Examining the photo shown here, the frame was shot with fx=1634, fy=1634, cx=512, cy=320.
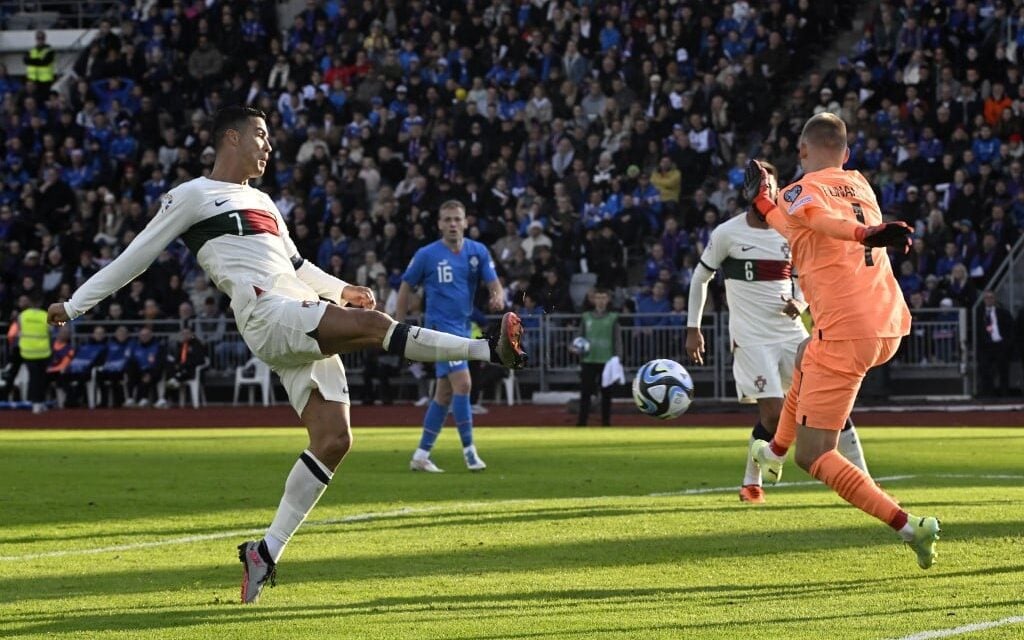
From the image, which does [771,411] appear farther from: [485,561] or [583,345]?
[583,345]

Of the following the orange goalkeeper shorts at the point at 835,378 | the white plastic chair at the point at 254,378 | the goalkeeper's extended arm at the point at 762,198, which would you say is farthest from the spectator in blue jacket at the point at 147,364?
the orange goalkeeper shorts at the point at 835,378

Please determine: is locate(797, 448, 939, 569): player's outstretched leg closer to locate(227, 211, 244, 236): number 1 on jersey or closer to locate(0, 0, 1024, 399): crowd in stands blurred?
locate(227, 211, 244, 236): number 1 on jersey

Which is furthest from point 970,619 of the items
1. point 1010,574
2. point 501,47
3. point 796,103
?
point 501,47

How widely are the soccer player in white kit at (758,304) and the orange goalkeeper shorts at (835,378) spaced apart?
4.19m

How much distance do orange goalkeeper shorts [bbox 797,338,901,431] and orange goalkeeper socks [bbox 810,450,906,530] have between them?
0.20 metres

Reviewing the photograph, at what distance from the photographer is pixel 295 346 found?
8094 millimetres

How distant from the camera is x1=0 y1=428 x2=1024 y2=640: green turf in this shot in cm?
712

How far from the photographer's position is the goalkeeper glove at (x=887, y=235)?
7801 millimetres

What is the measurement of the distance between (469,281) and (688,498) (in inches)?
171

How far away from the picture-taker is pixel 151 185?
1378 inches

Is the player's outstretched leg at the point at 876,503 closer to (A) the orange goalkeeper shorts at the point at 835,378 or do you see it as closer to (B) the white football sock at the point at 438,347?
(A) the orange goalkeeper shorts at the point at 835,378

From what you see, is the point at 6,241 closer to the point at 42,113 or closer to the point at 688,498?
the point at 42,113

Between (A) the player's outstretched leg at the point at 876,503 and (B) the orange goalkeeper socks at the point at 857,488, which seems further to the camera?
(B) the orange goalkeeper socks at the point at 857,488

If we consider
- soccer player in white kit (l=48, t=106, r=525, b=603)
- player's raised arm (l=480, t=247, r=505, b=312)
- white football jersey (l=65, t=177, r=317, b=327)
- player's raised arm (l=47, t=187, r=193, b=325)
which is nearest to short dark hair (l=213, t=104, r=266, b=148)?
soccer player in white kit (l=48, t=106, r=525, b=603)
